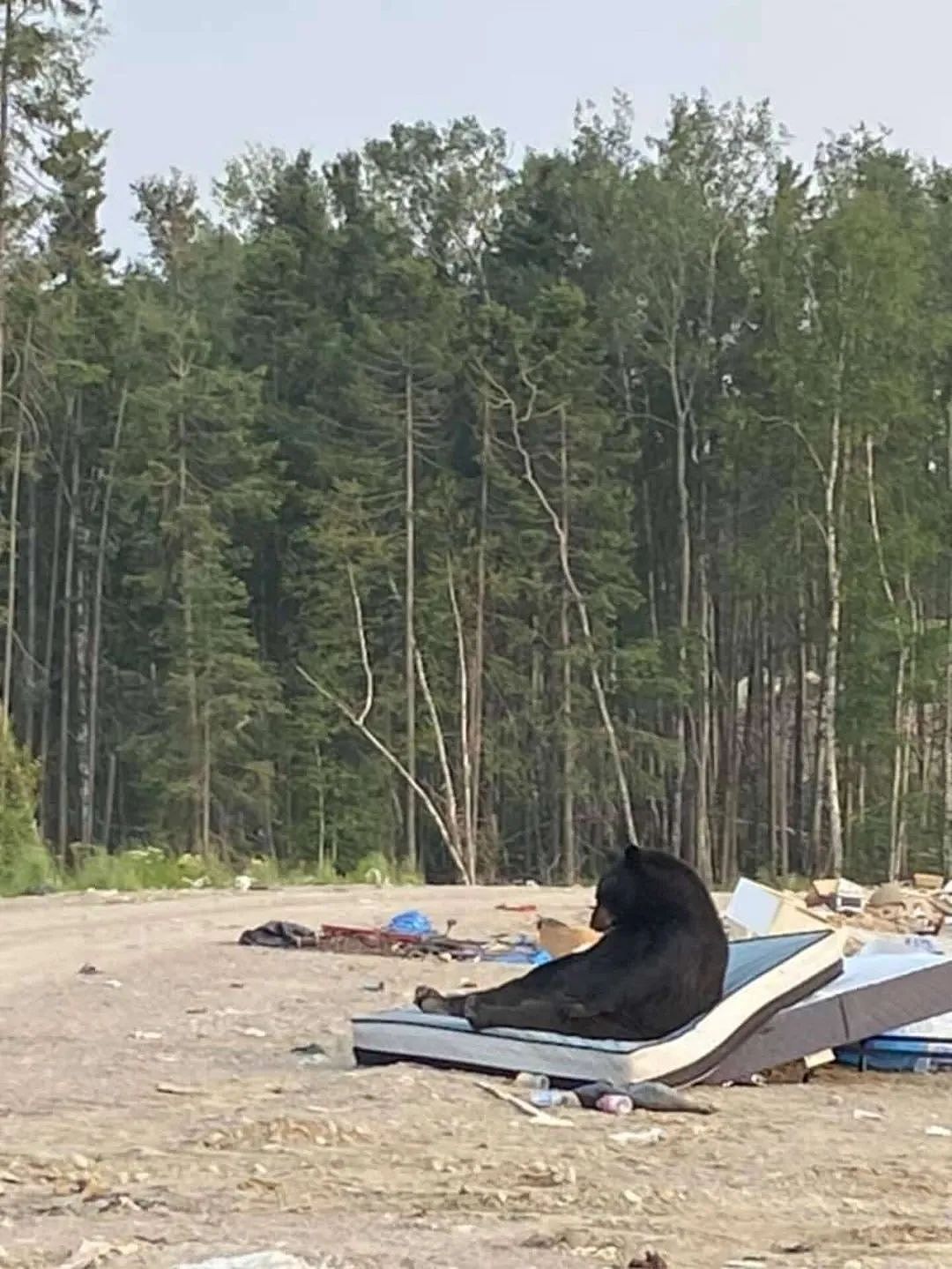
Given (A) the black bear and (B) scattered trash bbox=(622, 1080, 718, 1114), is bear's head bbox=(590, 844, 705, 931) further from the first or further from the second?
(B) scattered trash bbox=(622, 1080, 718, 1114)

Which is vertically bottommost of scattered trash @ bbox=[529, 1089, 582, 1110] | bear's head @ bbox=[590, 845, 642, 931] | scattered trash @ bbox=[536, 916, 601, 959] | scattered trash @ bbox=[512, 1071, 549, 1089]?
scattered trash @ bbox=[529, 1089, 582, 1110]

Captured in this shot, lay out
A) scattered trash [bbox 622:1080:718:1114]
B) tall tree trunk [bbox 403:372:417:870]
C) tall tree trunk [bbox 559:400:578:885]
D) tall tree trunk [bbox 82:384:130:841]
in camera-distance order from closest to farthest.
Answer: scattered trash [bbox 622:1080:718:1114]
tall tree trunk [bbox 403:372:417:870]
tall tree trunk [bbox 559:400:578:885]
tall tree trunk [bbox 82:384:130:841]

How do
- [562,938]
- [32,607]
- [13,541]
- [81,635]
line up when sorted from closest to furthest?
[562,938], [13,541], [32,607], [81,635]

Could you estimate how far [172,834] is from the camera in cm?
4566

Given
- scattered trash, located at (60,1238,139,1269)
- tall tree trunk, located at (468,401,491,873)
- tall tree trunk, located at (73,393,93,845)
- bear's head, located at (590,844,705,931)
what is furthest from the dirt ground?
tall tree trunk, located at (73,393,93,845)

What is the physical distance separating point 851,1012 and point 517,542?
3668 cm

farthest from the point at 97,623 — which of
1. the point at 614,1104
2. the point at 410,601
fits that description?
the point at 614,1104

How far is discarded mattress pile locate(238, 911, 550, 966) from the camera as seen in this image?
15.4m

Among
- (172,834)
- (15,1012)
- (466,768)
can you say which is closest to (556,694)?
(466,768)

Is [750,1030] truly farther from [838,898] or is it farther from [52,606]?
[52,606]

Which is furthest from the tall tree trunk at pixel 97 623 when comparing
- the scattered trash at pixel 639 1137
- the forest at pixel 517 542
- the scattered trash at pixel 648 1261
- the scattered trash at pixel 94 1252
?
the scattered trash at pixel 648 1261

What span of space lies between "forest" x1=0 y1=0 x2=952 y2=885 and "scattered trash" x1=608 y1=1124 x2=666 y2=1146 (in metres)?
33.5

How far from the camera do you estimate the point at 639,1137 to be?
25.3ft

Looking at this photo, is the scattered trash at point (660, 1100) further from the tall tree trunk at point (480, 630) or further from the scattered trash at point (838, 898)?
the tall tree trunk at point (480, 630)
